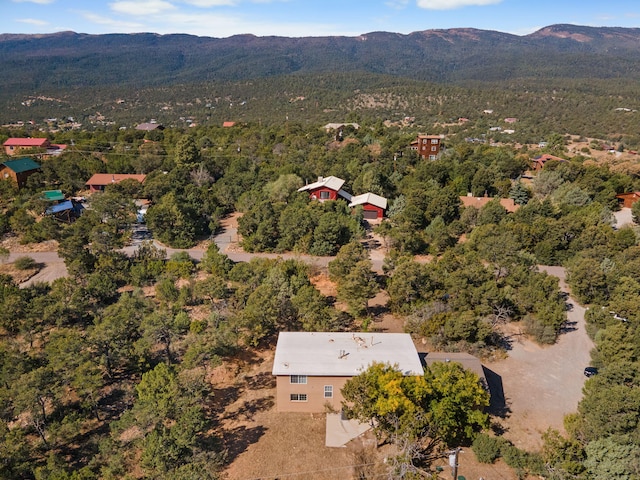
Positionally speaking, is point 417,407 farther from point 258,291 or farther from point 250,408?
point 258,291

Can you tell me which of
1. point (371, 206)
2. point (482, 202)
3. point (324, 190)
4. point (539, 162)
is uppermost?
point (539, 162)

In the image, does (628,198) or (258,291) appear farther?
(628,198)

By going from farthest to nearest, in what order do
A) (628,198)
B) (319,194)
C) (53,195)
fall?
1. (628,198)
2. (319,194)
3. (53,195)

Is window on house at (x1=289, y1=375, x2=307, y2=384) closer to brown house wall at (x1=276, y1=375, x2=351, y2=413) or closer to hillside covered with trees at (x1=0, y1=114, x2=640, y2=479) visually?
brown house wall at (x1=276, y1=375, x2=351, y2=413)

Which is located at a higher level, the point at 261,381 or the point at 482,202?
the point at 482,202

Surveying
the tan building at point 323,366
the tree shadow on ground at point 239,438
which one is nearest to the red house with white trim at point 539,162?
the tan building at point 323,366

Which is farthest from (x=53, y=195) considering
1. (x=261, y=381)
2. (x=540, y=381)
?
(x=540, y=381)
